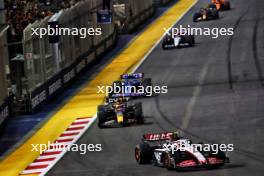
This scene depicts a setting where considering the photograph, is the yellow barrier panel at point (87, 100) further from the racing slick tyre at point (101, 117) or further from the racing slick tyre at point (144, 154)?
the racing slick tyre at point (144, 154)

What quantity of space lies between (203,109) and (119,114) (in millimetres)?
4085

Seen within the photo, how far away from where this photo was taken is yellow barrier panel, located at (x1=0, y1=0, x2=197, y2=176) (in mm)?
29688

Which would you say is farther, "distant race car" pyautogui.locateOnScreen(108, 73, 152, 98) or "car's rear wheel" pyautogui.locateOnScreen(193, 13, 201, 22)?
"car's rear wheel" pyautogui.locateOnScreen(193, 13, 201, 22)

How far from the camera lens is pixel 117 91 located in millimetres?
37000

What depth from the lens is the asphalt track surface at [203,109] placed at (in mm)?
26047

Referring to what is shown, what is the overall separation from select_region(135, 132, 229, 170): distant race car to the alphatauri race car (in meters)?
6.06

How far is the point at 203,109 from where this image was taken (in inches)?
1352

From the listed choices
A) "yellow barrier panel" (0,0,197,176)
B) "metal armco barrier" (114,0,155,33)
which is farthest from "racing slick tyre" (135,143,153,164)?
"metal armco barrier" (114,0,155,33)

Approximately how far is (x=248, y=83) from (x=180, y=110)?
5.69 metres

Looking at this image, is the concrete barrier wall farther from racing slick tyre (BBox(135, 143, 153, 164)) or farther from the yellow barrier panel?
racing slick tyre (BBox(135, 143, 153, 164))

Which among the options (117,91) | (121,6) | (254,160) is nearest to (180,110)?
(117,91)

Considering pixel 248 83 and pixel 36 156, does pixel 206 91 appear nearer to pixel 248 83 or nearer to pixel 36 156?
pixel 248 83

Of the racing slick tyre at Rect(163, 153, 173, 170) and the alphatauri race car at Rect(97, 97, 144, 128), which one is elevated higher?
the racing slick tyre at Rect(163, 153, 173, 170)

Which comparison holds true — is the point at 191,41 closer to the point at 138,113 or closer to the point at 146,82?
the point at 146,82
